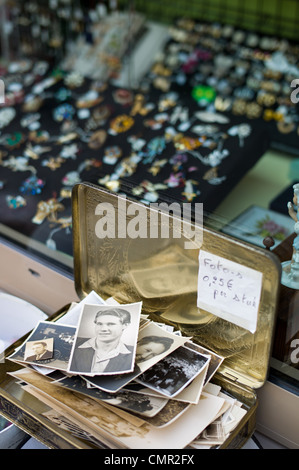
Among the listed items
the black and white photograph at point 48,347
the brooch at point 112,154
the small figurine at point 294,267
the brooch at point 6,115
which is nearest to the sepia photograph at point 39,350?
the black and white photograph at point 48,347

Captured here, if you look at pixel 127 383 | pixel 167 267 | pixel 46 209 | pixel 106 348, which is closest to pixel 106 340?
pixel 106 348

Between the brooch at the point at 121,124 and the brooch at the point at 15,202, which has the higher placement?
the brooch at the point at 121,124

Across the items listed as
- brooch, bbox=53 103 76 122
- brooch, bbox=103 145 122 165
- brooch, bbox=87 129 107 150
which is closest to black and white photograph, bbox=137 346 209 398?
brooch, bbox=103 145 122 165

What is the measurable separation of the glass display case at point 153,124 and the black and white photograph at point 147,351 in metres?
0.24

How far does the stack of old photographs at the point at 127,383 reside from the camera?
1107 millimetres

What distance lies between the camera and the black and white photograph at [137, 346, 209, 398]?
3.74 feet

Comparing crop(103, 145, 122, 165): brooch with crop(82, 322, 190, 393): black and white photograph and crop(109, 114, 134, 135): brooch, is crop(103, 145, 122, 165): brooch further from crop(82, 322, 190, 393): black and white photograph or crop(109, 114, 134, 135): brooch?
crop(82, 322, 190, 393): black and white photograph

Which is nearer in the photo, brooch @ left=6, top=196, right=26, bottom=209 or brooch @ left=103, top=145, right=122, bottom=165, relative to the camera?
brooch @ left=6, top=196, right=26, bottom=209

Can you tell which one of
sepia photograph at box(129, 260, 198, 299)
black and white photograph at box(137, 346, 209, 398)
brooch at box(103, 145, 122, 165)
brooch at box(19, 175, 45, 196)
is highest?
sepia photograph at box(129, 260, 198, 299)

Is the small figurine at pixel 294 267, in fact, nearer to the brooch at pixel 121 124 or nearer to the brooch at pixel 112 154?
the brooch at pixel 112 154

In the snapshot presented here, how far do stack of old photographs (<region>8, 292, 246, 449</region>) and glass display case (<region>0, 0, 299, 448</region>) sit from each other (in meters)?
0.20

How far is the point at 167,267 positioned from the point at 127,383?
305 millimetres
